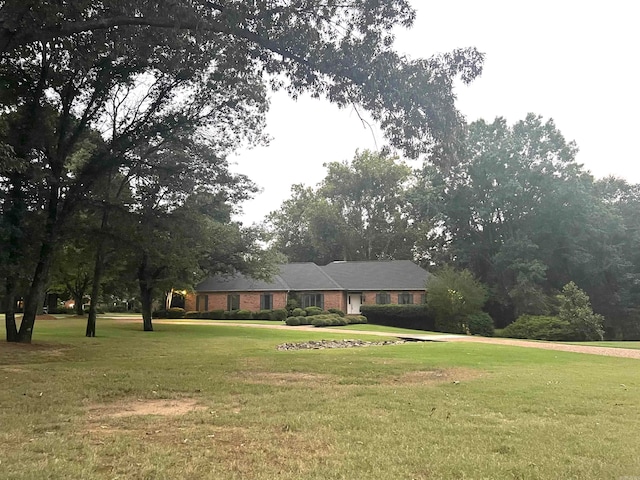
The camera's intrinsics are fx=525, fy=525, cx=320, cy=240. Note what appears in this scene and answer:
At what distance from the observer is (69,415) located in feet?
22.5

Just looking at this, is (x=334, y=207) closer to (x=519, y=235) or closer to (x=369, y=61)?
(x=519, y=235)

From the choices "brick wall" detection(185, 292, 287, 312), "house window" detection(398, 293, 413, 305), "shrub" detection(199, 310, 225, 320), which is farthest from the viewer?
"brick wall" detection(185, 292, 287, 312)

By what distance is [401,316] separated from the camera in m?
39.4

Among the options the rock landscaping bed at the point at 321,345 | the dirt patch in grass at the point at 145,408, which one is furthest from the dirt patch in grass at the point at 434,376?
the rock landscaping bed at the point at 321,345

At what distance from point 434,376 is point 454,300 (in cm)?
2533

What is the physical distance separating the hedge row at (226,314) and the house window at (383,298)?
824cm

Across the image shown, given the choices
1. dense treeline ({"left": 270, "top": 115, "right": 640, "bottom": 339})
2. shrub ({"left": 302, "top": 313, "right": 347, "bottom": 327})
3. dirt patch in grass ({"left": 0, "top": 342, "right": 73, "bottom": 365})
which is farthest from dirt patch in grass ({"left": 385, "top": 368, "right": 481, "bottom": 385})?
dense treeline ({"left": 270, "top": 115, "right": 640, "bottom": 339})

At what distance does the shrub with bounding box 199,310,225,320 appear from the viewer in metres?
44.1

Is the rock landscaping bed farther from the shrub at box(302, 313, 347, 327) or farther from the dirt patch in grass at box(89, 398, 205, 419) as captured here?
the shrub at box(302, 313, 347, 327)

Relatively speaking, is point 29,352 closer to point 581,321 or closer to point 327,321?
point 327,321

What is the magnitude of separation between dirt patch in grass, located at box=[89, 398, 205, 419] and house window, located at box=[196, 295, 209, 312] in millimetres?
40319

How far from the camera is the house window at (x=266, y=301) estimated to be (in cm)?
4509

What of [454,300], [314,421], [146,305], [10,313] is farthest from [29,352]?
[454,300]

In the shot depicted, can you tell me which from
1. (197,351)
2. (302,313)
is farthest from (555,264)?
(197,351)
